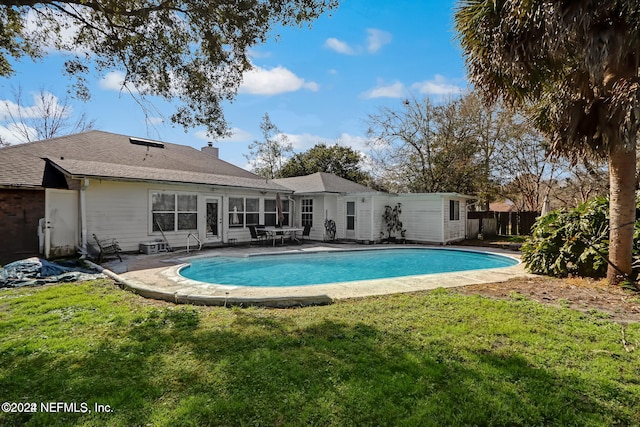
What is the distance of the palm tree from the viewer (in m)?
5.45

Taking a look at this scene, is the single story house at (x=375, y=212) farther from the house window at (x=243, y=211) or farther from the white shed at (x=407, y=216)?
the house window at (x=243, y=211)

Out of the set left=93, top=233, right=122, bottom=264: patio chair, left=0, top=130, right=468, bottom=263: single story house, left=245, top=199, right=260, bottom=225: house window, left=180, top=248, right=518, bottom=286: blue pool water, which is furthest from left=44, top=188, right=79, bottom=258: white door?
left=245, top=199, right=260, bottom=225: house window

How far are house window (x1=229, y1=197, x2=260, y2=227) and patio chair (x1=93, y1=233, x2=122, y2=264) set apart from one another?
498 centimetres

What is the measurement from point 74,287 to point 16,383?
4.34 metres

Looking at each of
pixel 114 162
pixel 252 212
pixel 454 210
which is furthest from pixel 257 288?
pixel 454 210

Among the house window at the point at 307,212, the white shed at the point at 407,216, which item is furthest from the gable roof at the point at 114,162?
the white shed at the point at 407,216

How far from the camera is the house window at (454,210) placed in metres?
16.8

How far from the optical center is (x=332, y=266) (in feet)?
37.5

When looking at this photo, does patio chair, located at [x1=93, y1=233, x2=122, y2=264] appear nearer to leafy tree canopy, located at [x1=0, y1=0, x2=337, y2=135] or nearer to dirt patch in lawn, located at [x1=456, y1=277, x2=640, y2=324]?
leafy tree canopy, located at [x1=0, y1=0, x2=337, y2=135]

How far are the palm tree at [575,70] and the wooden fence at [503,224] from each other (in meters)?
12.4

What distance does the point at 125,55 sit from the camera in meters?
6.45

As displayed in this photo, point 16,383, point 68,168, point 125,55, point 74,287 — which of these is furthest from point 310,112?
point 16,383

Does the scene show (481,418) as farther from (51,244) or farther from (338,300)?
(51,244)

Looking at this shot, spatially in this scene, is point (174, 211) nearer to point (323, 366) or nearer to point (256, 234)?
point (256, 234)
